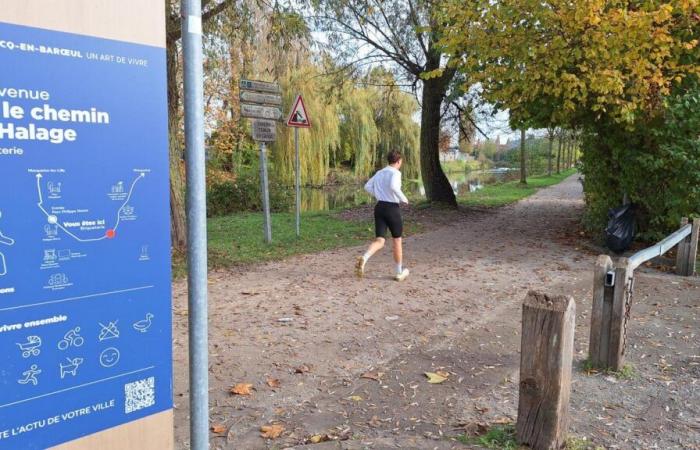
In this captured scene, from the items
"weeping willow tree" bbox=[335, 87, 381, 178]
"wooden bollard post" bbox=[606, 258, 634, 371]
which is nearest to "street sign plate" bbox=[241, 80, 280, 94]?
"wooden bollard post" bbox=[606, 258, 634, 371]

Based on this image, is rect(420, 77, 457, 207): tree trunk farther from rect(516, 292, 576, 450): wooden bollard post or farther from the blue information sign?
the blue information sign

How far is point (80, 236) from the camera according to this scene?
2055 millimetres

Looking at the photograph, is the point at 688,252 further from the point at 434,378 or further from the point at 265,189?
the point at 265,189

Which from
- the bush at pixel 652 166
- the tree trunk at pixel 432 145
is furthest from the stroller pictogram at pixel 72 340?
the tree trunk at pixel 432 145

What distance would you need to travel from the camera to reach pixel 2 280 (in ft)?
6.15

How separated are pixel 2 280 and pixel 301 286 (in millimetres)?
5475

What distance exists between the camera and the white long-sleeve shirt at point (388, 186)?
729 centimetres

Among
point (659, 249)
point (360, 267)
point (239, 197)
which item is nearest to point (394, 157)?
point (360, 267)

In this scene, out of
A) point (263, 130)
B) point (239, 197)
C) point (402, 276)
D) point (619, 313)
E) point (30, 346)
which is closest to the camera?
point (30, 346)

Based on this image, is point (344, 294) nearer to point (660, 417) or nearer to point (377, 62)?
point (660, 417)

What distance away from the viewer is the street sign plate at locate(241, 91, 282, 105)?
9531mm

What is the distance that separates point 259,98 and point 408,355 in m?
6.26

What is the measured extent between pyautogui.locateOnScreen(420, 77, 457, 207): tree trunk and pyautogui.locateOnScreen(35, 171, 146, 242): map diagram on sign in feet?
48.6

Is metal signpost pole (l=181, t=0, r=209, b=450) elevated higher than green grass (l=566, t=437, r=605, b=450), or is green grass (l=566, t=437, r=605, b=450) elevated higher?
metal signpost pole (l=181, t=0, r=209, b=450)
